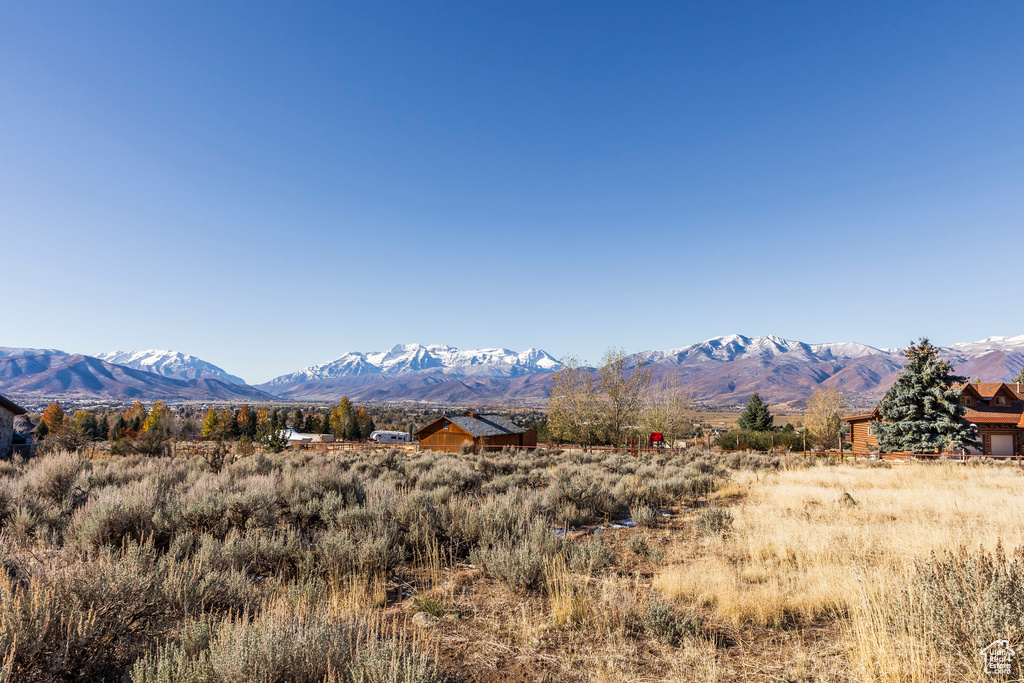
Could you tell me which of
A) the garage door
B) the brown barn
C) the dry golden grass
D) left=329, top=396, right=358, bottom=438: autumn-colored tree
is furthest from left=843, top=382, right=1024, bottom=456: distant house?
left=329, top=396, right=358, bottom=438: autumn-colored tree

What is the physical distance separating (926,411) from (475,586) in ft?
112

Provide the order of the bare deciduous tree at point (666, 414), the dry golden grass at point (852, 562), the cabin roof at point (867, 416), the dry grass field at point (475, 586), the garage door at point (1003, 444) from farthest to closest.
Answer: the bare deciduous tree at point (666, 414)
the cabin roof at point (867, 416)
the garage door at point (1003, 444)
the dry golden grass at point (852, 562)
the dry grass field at point (475, 586)

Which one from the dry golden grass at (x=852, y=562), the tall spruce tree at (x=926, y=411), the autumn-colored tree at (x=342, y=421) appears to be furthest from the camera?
the autumn-colored tree at (x=342, y=421)

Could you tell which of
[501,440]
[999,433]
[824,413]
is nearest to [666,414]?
[501,440]

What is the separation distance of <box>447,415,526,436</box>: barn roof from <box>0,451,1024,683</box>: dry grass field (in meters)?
28.2

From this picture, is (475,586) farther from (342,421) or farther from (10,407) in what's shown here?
(342,421)

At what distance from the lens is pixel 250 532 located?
6703 millimetres

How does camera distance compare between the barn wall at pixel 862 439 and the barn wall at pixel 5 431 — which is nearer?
the barn wall at pixel 5 431

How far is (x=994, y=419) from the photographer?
31453mm

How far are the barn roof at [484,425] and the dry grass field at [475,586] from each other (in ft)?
92.5

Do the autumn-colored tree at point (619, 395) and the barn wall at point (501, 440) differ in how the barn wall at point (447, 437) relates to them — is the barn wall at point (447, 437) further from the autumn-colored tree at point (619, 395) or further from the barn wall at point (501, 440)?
the autumn-colored tree at point (619, 395)

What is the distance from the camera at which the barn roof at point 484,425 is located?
1522 inches

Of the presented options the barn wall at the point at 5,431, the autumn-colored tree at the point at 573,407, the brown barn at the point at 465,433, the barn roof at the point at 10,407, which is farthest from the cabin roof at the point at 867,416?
the barn wall at the point at 5,431

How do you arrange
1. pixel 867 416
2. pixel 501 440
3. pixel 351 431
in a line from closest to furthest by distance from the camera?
pixel 867 416
pixel 501 440
pixel 351 431
